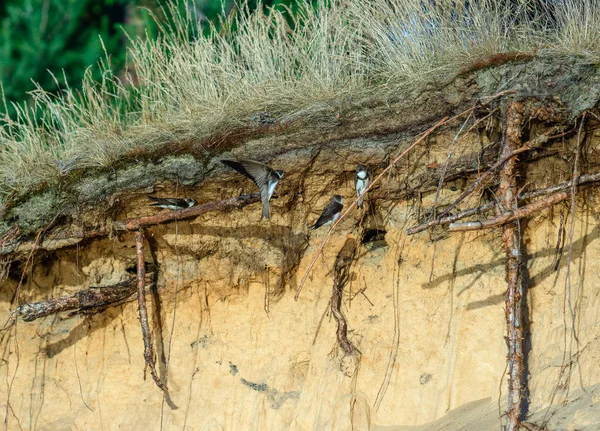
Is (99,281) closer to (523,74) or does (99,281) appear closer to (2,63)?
(523,74)

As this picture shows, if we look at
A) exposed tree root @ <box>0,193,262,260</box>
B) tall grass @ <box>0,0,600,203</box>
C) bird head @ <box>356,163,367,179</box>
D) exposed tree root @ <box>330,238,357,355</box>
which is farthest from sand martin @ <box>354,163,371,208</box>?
exposed tree root @ <box>0,193,262,260</box>

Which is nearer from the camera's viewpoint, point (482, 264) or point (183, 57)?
point (482, 264)

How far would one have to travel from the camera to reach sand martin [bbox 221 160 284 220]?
4570 mm

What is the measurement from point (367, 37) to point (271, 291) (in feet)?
7.74

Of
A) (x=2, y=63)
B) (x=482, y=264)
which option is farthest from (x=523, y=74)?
(x=2, y=63)

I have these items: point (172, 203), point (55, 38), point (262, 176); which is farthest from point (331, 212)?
point (55, 38)

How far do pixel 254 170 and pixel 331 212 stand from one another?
24.8 inches

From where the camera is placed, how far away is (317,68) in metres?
5.72

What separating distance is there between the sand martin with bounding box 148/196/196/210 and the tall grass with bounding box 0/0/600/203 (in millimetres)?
487

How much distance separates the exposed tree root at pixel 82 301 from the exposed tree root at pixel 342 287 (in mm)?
1502

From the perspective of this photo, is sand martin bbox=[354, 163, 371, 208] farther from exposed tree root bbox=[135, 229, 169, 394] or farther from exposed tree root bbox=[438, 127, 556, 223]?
exposed tree root bbox=[135, 229, 169, 394]

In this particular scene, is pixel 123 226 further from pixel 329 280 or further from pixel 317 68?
pixel 317 68

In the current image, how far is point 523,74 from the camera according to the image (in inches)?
181

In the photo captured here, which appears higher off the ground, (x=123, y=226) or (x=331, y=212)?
(x=123, y=226)
